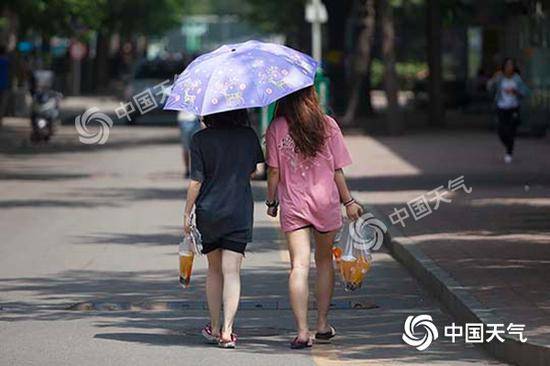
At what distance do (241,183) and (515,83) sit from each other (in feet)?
62.4

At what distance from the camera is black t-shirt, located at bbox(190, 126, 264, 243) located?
1060 centimetres

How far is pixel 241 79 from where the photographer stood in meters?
10.6

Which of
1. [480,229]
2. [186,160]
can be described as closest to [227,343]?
[480,229]

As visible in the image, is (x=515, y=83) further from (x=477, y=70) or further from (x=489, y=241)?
(x=477, y=70)

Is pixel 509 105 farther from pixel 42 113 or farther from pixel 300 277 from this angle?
pixel 300 277

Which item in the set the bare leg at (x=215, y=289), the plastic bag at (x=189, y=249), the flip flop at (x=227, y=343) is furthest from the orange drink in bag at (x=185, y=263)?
the flip flop at (x=227, y=343)

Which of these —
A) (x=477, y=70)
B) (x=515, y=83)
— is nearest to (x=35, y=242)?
(x=515, y=83)

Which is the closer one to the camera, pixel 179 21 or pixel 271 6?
pixel 271 6

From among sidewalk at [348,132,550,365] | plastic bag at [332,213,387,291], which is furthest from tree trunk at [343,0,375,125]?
plastic bag at [332,213,387,291]

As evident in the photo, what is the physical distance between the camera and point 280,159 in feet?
34.7

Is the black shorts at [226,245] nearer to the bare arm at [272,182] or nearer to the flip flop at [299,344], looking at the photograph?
the bare arm at [272,182]

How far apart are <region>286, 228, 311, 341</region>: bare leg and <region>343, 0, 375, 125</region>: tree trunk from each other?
31948 mm

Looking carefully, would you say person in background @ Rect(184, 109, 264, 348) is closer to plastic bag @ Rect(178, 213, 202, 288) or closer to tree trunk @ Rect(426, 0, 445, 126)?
plastic bag @ Rect(178, 213, 202, 288)

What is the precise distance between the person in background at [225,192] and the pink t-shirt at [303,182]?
6.8 inches
